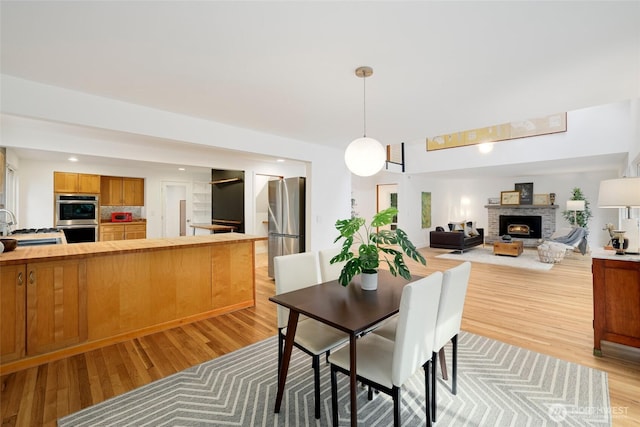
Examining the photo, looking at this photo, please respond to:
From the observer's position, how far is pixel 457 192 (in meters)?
10.5

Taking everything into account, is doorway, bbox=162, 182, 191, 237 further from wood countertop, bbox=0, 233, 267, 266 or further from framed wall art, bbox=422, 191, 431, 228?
framed wall art, bbox=422, 191, 431, 228

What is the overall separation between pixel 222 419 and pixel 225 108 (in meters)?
2.68

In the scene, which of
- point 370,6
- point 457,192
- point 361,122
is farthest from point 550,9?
point 457,192

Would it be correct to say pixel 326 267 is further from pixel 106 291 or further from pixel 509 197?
pixel 509 197

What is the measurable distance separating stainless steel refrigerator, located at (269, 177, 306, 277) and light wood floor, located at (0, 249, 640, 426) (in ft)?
2.54

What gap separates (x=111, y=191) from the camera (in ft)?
22.8

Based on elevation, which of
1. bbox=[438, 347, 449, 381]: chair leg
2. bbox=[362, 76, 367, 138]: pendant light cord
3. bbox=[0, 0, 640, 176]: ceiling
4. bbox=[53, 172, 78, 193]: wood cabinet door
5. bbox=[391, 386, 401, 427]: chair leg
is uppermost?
bbox=[362, 76, 367, 138]: pendant light cord

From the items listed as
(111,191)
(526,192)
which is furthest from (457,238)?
(111,191)

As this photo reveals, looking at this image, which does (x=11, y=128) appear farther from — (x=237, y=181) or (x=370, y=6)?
(x=370, y=6)

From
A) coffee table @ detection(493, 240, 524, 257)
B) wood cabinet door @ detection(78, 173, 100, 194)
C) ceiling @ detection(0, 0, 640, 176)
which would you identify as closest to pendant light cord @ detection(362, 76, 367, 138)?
ceiling @ detection(0, 0, 640, 176)

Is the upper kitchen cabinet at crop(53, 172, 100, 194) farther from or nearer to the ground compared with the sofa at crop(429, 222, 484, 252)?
farther from the ground

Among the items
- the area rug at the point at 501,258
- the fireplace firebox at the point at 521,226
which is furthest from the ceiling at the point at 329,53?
the fireplace firebox at the point at 521,226

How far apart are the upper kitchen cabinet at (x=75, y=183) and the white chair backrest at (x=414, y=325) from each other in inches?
285

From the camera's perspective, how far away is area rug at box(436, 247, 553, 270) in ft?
20.1
